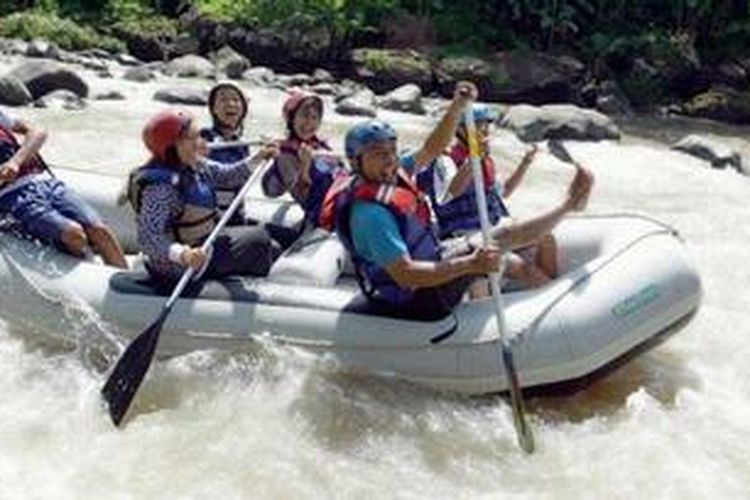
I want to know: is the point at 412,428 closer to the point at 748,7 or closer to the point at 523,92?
the point at 523,92

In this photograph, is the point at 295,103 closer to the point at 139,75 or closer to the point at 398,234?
the point at 398,234

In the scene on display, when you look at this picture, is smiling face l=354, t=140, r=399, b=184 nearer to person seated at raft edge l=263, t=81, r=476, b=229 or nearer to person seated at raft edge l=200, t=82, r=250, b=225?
person seated at raft edge l=263, t=81, r=476, b=229

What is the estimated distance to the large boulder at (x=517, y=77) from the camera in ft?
56.5

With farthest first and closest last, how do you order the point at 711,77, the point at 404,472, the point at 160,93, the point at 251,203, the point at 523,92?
the point at 711,77
the point at 523,92
the point at 160,93
the point at 251,203
the point at 404,472

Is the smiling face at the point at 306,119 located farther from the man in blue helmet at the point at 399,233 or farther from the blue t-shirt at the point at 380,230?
the blue t-shirt at the point at 380,230

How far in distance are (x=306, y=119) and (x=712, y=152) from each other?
23.8ft

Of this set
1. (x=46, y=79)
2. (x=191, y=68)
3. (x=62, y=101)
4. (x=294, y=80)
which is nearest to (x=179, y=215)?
(x=62, y=101)

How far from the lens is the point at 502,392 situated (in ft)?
17.7

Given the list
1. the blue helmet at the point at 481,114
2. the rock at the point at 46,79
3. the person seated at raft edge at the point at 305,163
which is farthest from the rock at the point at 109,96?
the blue helmet at the point at 481,114

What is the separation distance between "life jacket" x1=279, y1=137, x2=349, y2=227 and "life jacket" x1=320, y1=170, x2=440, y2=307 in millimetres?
988

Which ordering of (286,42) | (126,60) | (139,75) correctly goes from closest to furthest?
(139,75), (126,60), (286,42)

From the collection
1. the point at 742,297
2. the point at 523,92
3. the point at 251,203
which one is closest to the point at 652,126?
the point at 523,92

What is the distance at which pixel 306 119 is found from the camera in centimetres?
645

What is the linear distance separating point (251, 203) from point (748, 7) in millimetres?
14320
